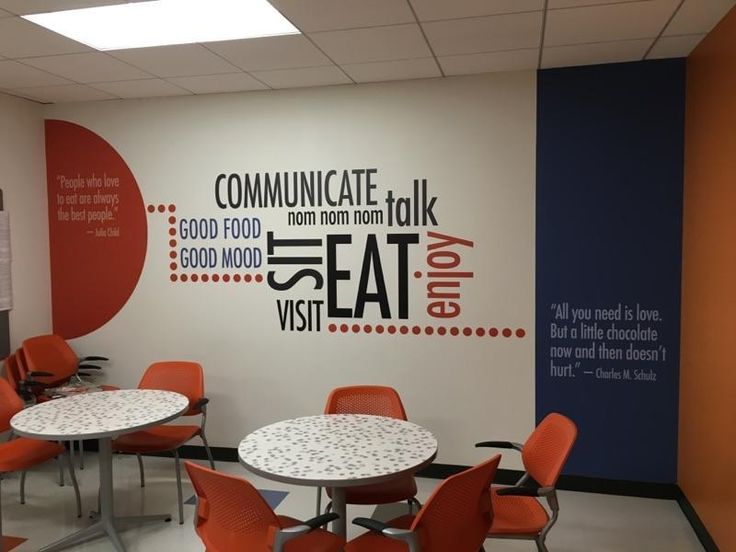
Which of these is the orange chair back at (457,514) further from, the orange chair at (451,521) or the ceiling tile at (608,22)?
the ceiling tile at (608,22)

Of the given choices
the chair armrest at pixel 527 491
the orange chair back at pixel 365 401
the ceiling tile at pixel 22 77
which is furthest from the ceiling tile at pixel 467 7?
the ceiling tile at pixel 22 77

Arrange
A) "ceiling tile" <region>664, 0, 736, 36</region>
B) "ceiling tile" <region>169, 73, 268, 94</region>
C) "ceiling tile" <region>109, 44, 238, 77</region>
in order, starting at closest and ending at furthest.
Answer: "ceiling tile" <region>664, 0, 736, 36</region>, "ceiling tile" <region>109, 44, 238, 77</region>, "ceiling tile" <region>169, 73, 268, 94</region>

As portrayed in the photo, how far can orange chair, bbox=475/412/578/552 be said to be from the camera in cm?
264

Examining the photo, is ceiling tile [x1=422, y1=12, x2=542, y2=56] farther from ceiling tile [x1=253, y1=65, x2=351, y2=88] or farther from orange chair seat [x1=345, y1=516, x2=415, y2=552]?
orange chair seat [x1=345, y1=516, x2=415, y2=552]

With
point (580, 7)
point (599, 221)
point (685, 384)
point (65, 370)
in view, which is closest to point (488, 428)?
point (685, 384)

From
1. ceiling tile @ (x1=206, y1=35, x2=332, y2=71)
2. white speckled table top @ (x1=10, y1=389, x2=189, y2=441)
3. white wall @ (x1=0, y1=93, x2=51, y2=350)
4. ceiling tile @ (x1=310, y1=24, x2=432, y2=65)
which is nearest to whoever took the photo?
white speckled table top @ (x1=10, y1=389, x2=189, y2=441)

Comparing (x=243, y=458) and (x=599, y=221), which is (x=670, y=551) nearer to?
(x=599, y=221)

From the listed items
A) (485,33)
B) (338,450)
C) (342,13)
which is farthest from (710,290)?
(342,13)

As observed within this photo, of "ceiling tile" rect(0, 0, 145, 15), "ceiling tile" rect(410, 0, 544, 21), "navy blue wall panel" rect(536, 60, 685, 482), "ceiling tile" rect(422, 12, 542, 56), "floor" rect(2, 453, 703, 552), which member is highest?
"ceiling tile" rect(422, 12, 542, 56)

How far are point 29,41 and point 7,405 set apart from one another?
2244 millimetres

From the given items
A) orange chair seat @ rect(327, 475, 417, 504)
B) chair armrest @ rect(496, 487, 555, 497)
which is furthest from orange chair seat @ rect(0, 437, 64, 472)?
chair armrest @ rect(496, 487, 555, 497)

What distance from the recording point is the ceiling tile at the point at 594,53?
3.59 m

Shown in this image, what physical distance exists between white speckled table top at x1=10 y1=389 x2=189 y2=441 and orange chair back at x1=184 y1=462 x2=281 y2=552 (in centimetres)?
98

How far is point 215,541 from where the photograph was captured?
2.37 metres
